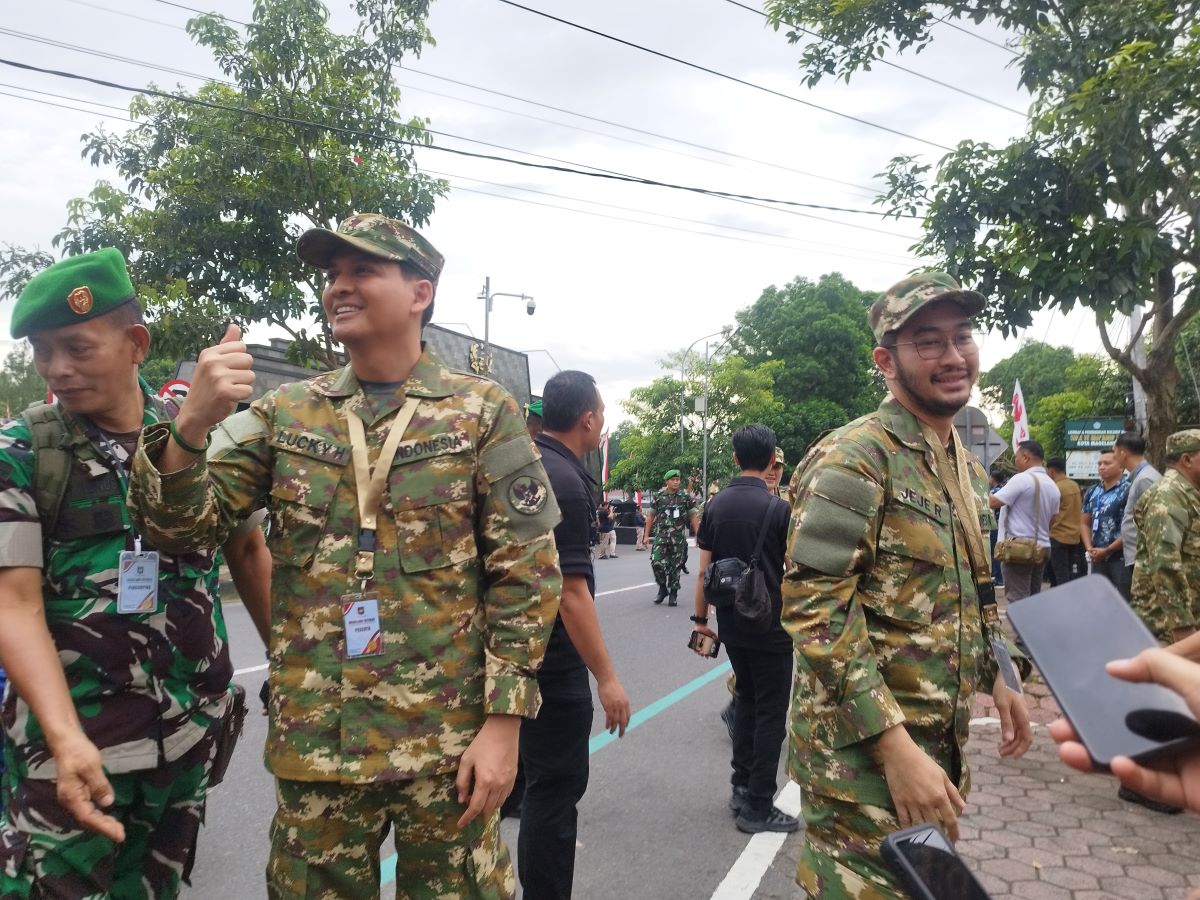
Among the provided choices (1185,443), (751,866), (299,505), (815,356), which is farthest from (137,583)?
(815,356)

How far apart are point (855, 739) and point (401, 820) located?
981 mm

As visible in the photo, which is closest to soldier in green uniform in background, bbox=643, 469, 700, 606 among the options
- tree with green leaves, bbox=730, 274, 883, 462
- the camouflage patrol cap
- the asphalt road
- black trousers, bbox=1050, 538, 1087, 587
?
black trousers, bbox=1050, 538, 1087, 587

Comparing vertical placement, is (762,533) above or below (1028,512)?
above

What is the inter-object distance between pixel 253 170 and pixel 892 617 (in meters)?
10.0

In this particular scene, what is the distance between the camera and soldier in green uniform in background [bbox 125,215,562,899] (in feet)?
5.84

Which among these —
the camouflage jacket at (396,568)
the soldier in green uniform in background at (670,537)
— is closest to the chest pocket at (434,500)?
the camouflage jacket at (396,568)

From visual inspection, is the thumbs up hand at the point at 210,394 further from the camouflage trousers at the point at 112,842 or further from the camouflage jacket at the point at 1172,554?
the camouflage jacket at the point at 1172,554

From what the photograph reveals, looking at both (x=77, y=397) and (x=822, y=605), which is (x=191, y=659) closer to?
(x=77, y=397)

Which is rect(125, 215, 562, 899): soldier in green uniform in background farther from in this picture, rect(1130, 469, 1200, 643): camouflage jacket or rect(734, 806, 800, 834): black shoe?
rect(1130, 469, 1200, 643): camouflage jacket

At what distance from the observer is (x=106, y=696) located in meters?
1.90

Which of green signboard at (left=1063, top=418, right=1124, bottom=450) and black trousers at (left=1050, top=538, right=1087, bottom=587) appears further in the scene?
green signboard at (left=1063, top=418, right=1124, bottom=450)

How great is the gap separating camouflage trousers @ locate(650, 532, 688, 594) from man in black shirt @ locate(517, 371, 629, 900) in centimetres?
850

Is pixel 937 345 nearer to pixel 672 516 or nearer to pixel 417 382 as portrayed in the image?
pixel 417 382

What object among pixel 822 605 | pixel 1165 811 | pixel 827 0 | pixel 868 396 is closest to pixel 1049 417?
pixel 868 396
